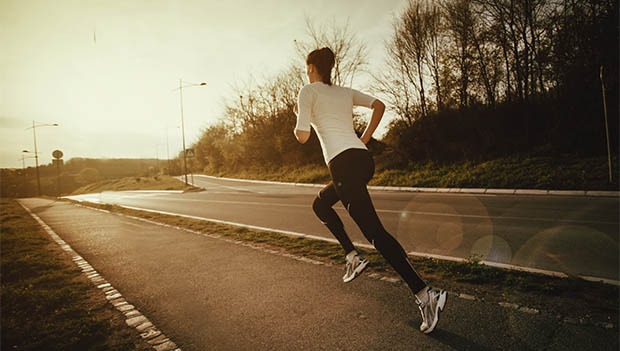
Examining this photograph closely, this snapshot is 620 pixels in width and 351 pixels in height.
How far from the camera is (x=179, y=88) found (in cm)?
3497

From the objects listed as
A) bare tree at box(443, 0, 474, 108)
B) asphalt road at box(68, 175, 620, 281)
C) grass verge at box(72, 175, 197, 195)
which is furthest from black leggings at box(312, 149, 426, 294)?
grass verge at box(72, 175, 197, 195)

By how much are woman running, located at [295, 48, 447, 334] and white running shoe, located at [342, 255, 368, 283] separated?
58 cm

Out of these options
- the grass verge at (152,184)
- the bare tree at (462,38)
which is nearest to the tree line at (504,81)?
the bare tree at (462,38)

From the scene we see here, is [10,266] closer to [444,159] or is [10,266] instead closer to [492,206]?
[492,206]

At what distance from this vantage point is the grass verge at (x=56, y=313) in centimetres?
266

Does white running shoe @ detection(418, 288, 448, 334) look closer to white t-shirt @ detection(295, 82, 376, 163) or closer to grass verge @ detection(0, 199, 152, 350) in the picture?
white t-shirt @ detection(295, 82, 376, 163)

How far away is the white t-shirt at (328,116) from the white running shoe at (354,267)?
1.09m

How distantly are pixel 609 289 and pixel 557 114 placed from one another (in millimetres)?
17532

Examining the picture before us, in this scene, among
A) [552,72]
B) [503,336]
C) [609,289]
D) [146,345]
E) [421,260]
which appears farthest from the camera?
[552,72]

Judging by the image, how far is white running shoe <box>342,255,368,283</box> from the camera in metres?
3.08

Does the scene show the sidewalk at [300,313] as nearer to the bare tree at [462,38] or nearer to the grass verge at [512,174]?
the grass verge at [512,174]

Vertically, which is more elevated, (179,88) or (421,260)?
(179,88)

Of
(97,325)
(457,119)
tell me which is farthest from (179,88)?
(97,325)

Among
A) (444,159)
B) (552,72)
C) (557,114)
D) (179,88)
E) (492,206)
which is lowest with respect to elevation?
(492,206)
